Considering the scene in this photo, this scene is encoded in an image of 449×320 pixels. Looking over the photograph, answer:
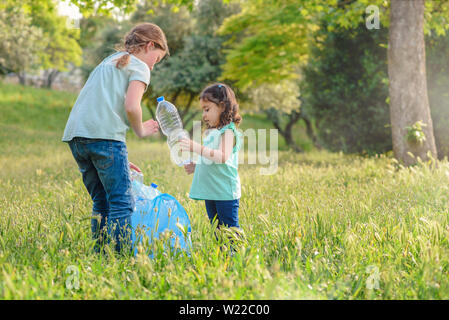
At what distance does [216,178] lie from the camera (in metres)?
3.64

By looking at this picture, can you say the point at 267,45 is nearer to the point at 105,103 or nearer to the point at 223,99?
the point at 223,99

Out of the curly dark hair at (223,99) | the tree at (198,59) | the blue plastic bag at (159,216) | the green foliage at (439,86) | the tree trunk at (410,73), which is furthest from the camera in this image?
the tree at (198,59)

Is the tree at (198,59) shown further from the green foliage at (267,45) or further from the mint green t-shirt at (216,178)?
the mint green t-shirt at (216,178)

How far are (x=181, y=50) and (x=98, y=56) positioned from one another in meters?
4.88

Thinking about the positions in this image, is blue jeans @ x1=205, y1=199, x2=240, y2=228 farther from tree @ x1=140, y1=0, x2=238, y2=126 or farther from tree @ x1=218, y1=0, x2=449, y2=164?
tree @ x1=140, y1=0, x2=238, y2=126

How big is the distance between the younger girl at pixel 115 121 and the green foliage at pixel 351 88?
28.7ft

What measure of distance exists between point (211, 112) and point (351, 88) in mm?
8473

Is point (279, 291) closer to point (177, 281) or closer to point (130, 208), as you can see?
point (177, 281)

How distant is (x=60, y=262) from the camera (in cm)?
277

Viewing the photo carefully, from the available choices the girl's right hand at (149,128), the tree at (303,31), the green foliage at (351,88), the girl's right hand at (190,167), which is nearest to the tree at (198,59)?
the tree at (303,31)

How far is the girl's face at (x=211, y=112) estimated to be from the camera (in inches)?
144

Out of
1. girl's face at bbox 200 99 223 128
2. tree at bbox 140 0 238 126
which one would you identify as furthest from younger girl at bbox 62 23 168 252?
tree at bbox 140 0 238 126

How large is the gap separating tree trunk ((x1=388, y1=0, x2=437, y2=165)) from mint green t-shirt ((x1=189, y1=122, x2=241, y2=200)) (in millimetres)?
5290

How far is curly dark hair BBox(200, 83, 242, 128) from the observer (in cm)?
362
